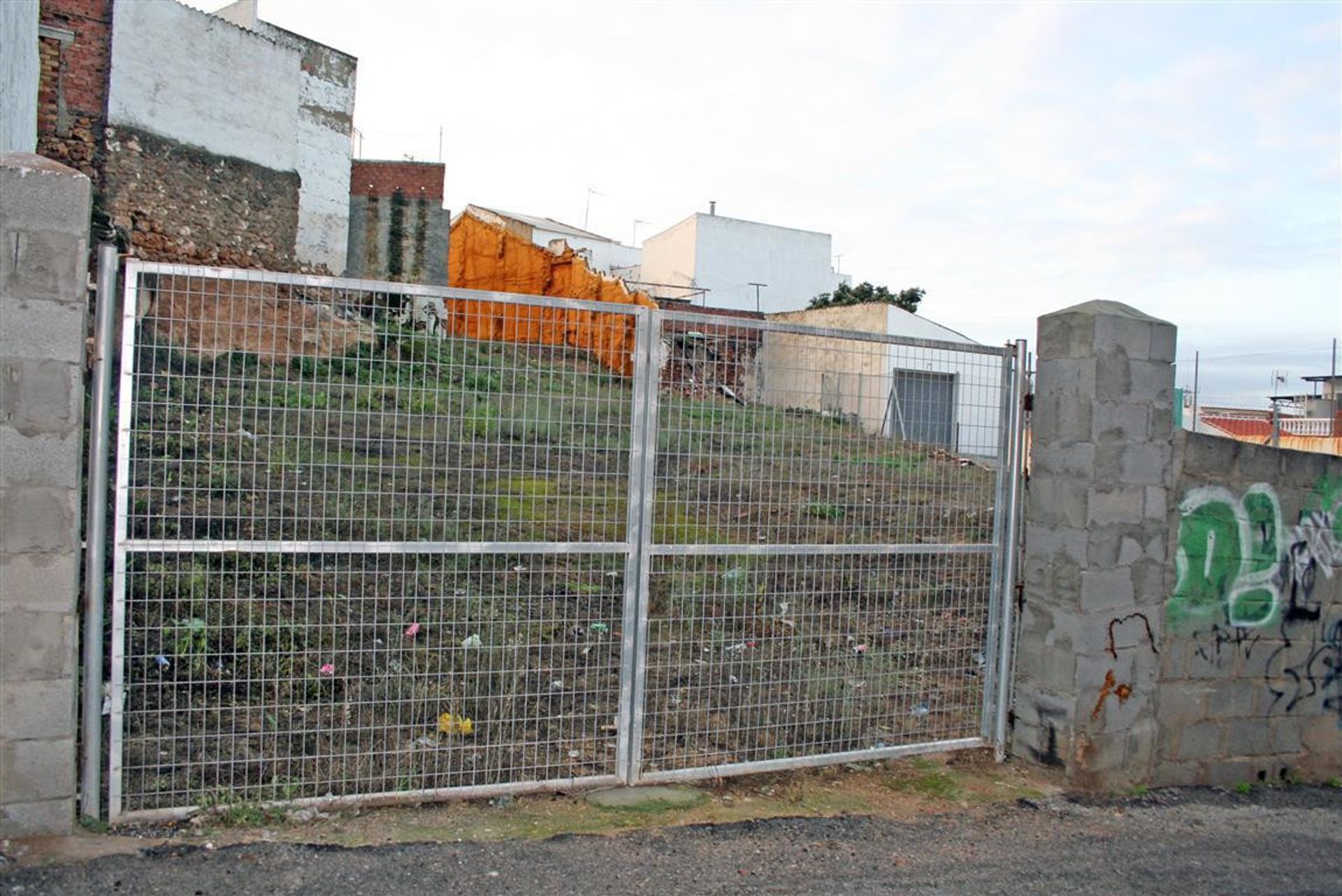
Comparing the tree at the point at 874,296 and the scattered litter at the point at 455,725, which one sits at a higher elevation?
the tree at the point at 874,296

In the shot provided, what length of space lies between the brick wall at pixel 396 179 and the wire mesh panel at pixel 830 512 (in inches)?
701

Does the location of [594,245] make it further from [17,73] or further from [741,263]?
[17,73]

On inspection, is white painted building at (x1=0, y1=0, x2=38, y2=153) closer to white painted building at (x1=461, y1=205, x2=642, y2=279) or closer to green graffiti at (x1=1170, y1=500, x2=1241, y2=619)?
green graffiti at (x1=1170, y1=500, x2=1241, y2=619)

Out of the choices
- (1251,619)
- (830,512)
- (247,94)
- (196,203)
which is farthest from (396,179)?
(1251,619)

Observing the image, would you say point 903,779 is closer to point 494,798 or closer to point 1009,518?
point 1009,518

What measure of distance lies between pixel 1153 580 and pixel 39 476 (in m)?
5.57

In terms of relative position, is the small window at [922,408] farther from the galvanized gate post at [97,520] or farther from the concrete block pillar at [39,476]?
the concrete block pillar at [39,476]

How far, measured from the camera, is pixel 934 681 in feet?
19.5

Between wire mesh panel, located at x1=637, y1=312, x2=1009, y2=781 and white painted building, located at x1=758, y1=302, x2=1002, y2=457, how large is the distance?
0.4 inches

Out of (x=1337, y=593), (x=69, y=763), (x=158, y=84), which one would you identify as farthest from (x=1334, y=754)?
(x=158, y=84)

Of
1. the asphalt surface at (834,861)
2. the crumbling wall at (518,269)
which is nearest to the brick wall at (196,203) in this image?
the crumbling wall at (518,269)

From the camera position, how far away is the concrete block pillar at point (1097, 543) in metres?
5.32

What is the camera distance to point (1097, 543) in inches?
210

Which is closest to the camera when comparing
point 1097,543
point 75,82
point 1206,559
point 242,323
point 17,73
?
point 242,323
